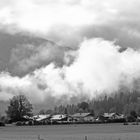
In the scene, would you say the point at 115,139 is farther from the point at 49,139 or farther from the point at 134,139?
the point at 49,139

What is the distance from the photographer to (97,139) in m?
124

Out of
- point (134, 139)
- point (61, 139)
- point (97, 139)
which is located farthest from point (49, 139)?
point (134, 139)

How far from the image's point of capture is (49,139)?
435 ft

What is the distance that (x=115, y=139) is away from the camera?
122188 millimetres

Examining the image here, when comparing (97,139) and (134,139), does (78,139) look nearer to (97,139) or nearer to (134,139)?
(97,139)

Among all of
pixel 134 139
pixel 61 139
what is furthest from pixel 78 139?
pixel 134 139

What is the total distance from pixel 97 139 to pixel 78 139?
636 cm

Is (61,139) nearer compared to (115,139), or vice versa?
(115,139)

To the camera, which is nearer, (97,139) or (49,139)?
(97,139)

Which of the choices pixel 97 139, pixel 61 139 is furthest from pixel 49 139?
pixel 97 139

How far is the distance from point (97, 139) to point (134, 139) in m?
9.90

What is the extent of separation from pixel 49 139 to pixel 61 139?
10.9 feet

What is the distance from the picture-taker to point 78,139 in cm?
12875

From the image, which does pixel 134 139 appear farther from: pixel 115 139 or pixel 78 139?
pixel 78 139
